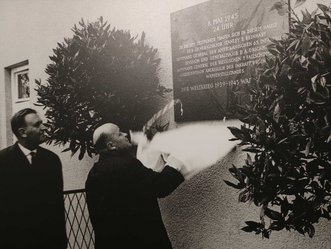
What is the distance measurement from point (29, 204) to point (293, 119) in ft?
9.25

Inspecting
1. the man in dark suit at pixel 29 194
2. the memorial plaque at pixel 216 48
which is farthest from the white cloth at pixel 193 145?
the man in dark suit at pixel 29 194

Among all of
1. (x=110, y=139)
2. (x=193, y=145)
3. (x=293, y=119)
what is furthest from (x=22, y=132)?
(x=293, y=119)

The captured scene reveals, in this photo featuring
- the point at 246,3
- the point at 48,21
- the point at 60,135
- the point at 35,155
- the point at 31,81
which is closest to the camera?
the point at 246,3

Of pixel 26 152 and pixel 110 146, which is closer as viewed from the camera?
pixel 110 146

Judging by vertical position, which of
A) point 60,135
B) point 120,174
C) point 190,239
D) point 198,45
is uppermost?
point 198,45

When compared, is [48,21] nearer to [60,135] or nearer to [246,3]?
[60,135]

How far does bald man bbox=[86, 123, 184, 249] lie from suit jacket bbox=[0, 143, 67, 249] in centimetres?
73

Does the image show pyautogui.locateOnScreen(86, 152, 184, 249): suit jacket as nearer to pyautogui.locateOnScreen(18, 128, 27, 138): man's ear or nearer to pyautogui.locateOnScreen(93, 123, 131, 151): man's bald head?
pyautogui.locateOnScreen(93, 123, 131, 151): man's bald head

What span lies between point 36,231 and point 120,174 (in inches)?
45.6

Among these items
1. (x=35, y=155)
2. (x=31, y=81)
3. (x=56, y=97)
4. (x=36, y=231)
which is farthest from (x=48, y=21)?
(x=36, y=231)

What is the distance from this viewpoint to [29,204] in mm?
4578

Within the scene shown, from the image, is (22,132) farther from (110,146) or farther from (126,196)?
(126,196)

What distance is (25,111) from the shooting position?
4812mm

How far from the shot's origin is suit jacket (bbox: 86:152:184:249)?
3.99 meters
